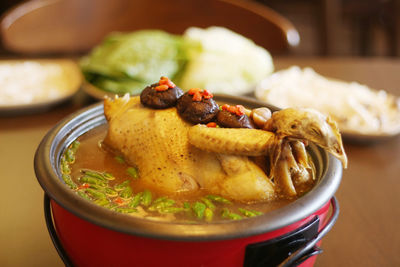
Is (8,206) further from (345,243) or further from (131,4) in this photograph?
(131,4)

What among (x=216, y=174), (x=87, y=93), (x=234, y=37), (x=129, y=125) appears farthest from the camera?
(x=234, y=37)

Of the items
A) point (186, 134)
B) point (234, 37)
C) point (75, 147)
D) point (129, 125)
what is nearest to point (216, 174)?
point (186, 134)

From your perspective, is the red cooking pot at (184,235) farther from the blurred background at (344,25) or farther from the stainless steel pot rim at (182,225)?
the blurred background at (344,25)

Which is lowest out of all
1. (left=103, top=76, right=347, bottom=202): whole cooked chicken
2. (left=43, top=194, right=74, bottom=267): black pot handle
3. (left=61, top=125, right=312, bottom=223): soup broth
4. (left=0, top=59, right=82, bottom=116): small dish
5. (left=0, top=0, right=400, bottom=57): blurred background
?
(left=0, top=0, right=400, bottom=57): blurred background

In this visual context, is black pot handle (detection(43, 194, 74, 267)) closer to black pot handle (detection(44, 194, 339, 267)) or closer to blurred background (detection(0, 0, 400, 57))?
Answer: black pot handle (detection(44, 194, 339, 267))

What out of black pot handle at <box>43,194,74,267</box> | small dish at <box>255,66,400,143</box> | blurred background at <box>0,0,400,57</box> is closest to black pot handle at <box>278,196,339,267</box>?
black pot handle at <box>43,194,74,267</box>

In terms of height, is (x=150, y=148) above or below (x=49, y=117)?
above
